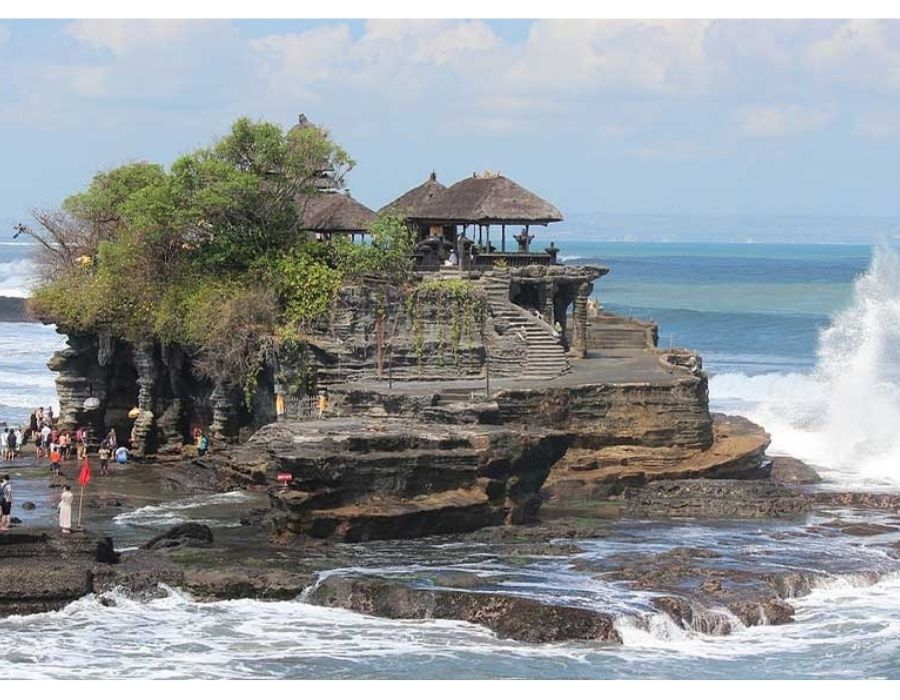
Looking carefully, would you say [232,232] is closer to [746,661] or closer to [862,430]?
[862,430]

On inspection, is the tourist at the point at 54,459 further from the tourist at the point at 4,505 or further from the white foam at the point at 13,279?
the white foam at the point at 13,279

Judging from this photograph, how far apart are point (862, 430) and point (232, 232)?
21704 mm

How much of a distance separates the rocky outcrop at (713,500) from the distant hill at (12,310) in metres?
62.5

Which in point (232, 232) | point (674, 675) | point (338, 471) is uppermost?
point (232, 232)

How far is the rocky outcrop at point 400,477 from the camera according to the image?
40562 mm

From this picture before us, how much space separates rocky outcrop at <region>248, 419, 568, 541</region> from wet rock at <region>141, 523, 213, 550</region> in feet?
5.37

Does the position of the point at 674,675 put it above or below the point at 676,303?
below

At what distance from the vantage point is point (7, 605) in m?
34.3

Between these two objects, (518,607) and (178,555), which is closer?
(518,607)

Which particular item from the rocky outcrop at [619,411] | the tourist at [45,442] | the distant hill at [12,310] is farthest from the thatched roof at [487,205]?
the distant hill at [12,310]

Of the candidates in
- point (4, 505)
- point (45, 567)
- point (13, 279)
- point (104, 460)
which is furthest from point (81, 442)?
point (13, 279)

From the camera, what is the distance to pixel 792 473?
51.7 meters

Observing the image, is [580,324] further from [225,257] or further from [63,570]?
[63,570]

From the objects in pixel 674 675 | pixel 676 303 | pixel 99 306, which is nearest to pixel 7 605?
pixel 674 675
